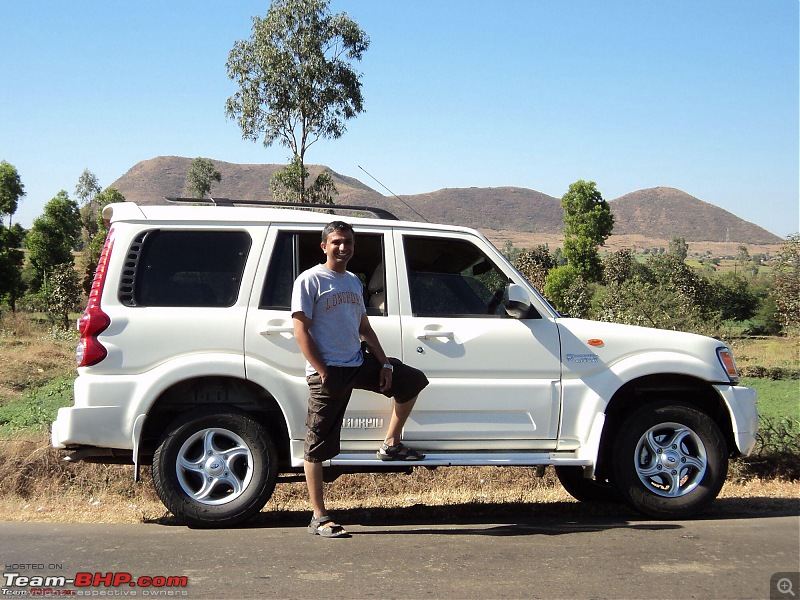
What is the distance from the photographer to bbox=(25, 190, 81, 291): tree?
59.9m

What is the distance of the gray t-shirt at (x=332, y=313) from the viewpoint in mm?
5676

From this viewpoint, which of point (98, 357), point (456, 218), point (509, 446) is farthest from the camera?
point (456, 218)

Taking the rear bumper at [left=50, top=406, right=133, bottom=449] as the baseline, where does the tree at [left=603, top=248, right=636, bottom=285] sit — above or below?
above

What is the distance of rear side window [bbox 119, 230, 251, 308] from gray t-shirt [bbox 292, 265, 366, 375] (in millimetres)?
742

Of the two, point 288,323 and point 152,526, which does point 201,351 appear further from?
point 152,526

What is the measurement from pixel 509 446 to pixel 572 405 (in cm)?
52

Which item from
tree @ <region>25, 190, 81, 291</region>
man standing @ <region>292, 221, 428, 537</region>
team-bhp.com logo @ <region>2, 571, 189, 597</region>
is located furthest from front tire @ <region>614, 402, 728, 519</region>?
tree @ <region>25, 190, 81, 291</region>

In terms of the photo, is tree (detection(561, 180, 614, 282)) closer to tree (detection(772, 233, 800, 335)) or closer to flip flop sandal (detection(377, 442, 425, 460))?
tree (detection(772, 233, 800, 335))

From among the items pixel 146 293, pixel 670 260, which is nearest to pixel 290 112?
pixel 146 293

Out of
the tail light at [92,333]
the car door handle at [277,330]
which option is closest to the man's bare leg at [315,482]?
the car door handle at [277,330]

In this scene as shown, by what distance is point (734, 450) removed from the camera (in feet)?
21.7

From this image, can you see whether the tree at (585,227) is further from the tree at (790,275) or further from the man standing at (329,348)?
the man standing at (329,348)

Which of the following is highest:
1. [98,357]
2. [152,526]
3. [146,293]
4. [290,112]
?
[290,112]

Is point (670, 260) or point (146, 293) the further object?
point (670, 260)
